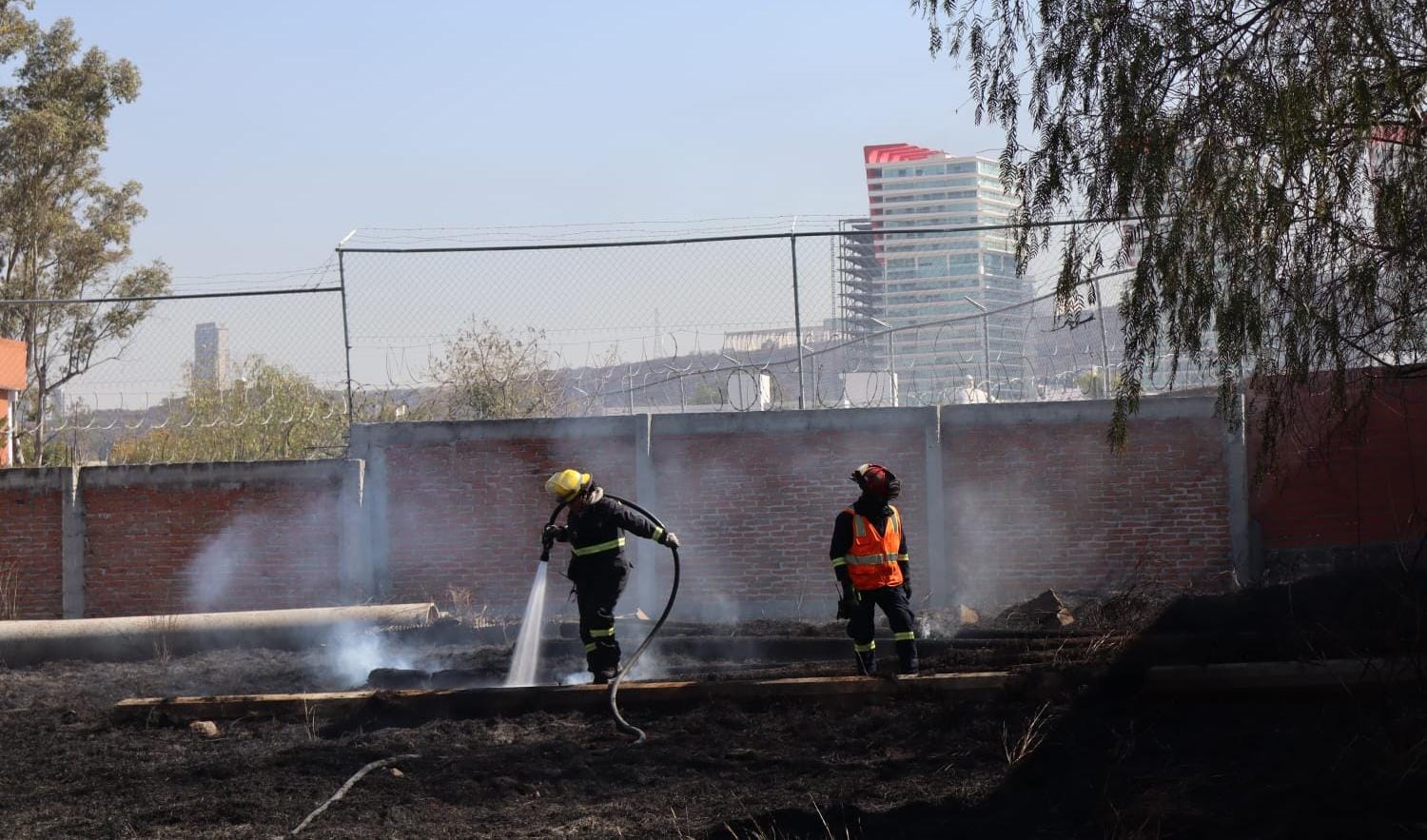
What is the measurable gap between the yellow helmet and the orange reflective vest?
6.19ft

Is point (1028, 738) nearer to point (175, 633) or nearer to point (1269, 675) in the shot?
point (1269, 675)

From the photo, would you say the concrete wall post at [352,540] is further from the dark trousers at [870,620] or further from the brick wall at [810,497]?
the dark trousers at [870,620]

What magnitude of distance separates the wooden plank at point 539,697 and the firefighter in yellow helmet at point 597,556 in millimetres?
435

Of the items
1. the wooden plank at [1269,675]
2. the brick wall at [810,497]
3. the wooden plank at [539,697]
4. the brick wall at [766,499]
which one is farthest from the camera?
the brick wall at [766,499]

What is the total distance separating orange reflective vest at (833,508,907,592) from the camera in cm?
939

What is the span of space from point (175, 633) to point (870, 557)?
662cm

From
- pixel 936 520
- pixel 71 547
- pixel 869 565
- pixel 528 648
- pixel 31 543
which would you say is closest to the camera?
pixel 869 565

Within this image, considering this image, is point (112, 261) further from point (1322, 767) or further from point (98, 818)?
point (1322, 767)

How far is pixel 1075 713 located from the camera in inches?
317

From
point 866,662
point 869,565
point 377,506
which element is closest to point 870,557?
point 869,565

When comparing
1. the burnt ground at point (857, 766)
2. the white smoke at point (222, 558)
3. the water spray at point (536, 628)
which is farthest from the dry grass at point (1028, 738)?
the white smoke at point (222, 558)

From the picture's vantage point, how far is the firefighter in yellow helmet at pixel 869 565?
9391 millimetres

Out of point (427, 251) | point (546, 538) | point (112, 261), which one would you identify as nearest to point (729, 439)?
point (427, 251)

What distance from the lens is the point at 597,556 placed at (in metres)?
9.74
